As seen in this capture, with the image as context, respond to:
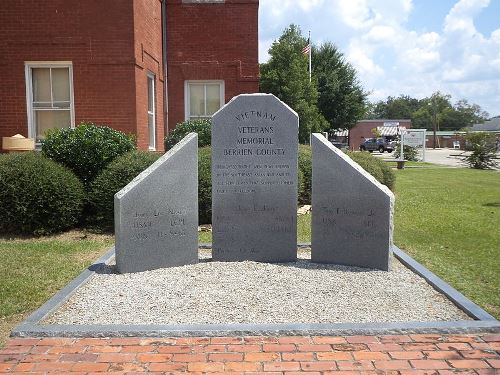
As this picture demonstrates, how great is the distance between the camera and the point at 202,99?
582 inches

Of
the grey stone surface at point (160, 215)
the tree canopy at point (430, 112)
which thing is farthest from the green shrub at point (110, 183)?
the tree canopy at point (430, 112)

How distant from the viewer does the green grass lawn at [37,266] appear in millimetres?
4871

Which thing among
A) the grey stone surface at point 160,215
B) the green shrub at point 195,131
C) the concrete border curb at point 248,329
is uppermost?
the green shrub at point 195,131

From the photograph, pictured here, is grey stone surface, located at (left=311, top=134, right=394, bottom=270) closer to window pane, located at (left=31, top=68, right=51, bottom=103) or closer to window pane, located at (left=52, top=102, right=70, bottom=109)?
window pane, located at (left=52, top=102, right=70, bottom=109)

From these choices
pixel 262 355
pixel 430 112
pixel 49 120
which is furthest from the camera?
pixel 430 112

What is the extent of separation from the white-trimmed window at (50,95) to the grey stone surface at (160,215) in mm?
6458

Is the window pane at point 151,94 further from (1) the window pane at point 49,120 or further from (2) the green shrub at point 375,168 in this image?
(2) the green shrub at point 375,168

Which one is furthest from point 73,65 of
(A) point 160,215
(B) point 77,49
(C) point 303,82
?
(C) point 303,82

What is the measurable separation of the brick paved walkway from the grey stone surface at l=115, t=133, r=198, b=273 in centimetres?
186

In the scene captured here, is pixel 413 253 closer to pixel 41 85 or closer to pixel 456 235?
pixel 456 235

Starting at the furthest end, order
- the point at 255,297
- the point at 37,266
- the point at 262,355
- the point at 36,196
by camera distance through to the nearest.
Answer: the point at 36,196, the point at 37,266, the point at 255,297, the point at 262,355

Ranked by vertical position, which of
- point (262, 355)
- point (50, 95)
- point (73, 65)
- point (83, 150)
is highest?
point (73, 65)

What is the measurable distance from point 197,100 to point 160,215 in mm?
9309

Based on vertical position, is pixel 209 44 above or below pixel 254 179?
above
